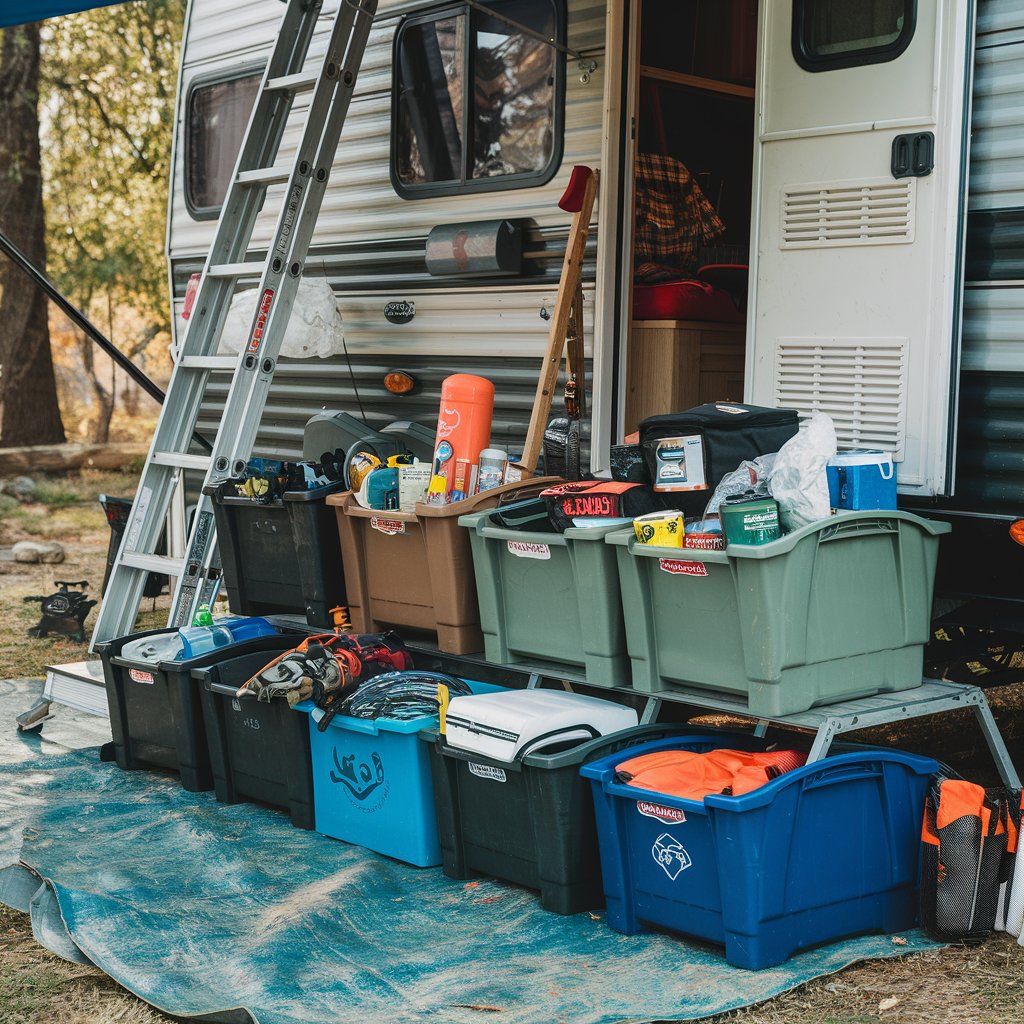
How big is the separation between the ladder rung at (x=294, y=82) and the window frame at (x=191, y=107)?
3.70 ft

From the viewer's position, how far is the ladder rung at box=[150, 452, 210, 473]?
17.4 feet

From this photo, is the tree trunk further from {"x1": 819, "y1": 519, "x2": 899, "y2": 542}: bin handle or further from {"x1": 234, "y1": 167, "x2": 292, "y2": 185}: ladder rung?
{"x1": 819, "y1": 519, "x2": 899, "y2": 542}: bin handle

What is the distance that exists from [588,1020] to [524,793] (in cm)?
73

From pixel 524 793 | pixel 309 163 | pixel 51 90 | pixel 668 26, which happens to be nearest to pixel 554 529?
pixel 524 793

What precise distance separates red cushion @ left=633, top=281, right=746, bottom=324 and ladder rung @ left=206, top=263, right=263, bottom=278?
148 centimetres

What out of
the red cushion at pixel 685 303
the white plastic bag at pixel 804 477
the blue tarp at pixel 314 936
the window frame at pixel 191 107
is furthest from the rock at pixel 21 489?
the white plastic bag at pixel 804 477

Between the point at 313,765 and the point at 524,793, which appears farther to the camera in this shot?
the point at 313,765

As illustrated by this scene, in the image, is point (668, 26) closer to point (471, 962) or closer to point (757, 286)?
point (757, 286)

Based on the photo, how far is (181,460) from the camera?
17.9 feet

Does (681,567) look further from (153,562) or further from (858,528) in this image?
(153,562)

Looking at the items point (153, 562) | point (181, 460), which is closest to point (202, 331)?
point (181, 460)

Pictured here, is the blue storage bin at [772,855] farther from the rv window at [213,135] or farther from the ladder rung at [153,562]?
the rv window at [213,135]

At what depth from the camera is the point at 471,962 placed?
3324 mm

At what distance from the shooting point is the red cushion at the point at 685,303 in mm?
5289
